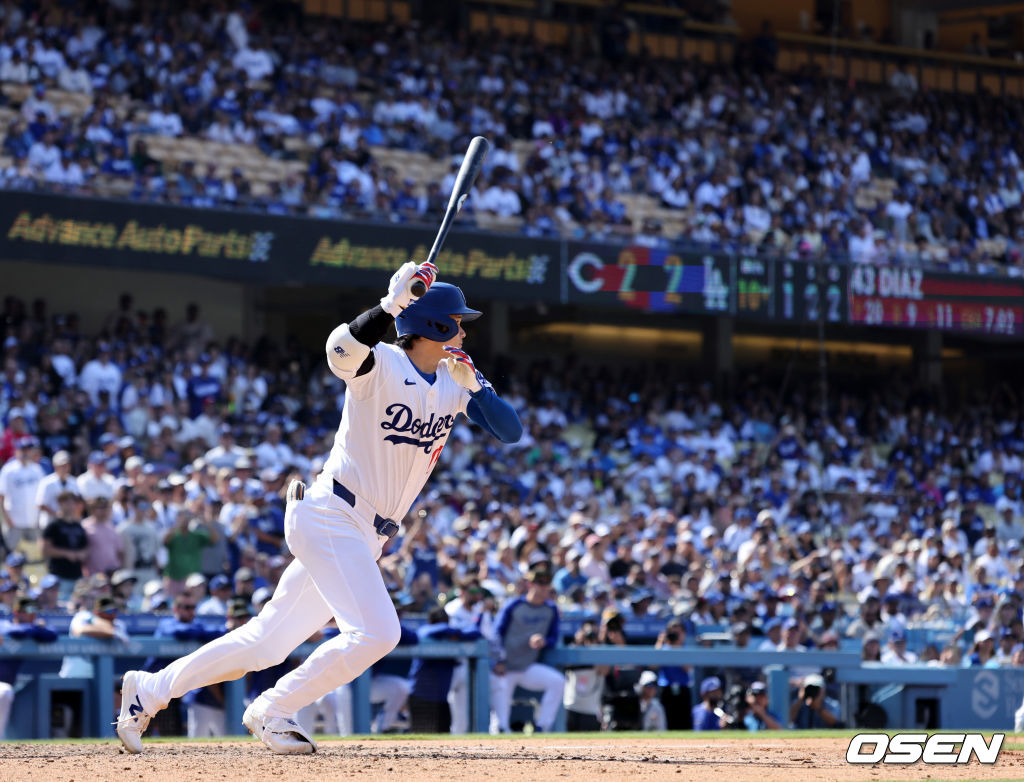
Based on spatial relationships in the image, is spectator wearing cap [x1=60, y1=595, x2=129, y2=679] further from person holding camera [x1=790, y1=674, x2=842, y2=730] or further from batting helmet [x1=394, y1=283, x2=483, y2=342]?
person holding camera [x1=790, y1=674, x2=842, y2=730]

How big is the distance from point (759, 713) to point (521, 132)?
1266cm

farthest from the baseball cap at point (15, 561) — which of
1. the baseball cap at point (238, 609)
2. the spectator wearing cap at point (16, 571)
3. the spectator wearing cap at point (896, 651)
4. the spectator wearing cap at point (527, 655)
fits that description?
the spectator wearing cap at point (896, 651)

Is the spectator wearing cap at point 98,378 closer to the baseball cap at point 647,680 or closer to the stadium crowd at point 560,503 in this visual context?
the stadium crowd at point 560,503

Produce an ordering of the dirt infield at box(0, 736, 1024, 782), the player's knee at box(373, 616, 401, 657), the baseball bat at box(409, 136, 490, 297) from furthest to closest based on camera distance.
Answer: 1. the baseball bat at box(409, 136, 490, 297)
2. the player's knee at box(373, 616, 401, 657)
3. the dirt infield at box(0, 736, 1024, 782)

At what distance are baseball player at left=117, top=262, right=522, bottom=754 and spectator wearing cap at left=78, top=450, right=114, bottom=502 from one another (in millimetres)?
6709

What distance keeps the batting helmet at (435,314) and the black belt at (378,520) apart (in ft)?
2.12

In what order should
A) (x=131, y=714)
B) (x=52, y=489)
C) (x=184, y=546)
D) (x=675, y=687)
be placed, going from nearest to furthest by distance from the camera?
(x=131, y=714) → (x=675, y=687) → (x=184, y=546) → (x=52, y=489)

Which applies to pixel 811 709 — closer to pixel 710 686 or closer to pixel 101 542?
pixel 710 686

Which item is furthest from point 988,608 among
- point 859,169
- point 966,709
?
point 859,169

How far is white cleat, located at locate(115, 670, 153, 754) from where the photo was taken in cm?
614

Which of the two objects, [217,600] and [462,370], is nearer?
[462,370]

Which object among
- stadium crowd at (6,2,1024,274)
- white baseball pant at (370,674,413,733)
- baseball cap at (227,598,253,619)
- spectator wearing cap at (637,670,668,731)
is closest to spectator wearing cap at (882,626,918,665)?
spectator wearing cap at (637,670,668,731)

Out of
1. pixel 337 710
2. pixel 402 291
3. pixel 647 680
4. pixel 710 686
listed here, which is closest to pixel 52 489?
pixel 337 710

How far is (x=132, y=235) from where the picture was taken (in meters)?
17.6
